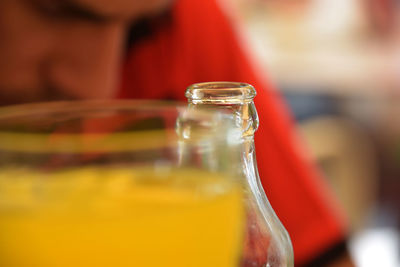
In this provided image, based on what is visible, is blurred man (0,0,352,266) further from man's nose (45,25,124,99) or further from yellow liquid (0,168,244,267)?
yellow liquid (0,168,244,267)

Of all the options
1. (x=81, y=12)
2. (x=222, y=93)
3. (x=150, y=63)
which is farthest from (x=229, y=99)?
(x=150, y=63)

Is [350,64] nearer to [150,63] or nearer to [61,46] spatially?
[150,63]

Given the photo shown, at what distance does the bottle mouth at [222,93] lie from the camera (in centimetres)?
17

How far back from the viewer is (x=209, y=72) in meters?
0.56

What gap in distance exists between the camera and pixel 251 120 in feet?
0.58

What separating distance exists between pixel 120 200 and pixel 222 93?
77 mm

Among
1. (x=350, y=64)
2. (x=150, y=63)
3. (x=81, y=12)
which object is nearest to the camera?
(x=81, y=12)

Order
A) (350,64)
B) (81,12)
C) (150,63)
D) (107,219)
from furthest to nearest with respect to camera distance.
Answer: (350,64) → (150,63) → (81,12) → (107,219)

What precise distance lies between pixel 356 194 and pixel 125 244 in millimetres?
1341

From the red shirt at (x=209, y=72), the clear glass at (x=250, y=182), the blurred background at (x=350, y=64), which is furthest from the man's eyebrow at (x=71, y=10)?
the blurred background at (x=350, y=64)

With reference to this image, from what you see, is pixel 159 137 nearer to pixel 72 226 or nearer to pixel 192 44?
pixel 72 226

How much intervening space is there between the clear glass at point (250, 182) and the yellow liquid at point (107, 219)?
0.06 metres

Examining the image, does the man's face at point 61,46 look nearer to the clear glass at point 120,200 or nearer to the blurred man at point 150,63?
the blurred man at point 150,63

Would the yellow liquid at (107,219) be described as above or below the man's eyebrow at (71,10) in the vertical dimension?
below
